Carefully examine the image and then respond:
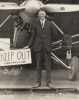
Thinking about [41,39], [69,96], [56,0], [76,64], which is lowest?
[69,96]

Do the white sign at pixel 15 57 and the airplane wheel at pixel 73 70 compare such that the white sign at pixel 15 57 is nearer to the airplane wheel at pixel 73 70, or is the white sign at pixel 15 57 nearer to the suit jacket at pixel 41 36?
the suit jacket at pixel 41 36

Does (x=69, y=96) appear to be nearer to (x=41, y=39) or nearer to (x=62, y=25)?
(x=41, y=39)

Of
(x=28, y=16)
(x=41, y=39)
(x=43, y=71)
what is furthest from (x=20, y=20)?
(x=43, y=71)

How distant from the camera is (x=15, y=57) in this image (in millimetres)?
7629

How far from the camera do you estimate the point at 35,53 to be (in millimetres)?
7770

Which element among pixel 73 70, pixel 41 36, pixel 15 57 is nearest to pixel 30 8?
pixel 41 36

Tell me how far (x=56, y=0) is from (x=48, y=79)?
3656mm

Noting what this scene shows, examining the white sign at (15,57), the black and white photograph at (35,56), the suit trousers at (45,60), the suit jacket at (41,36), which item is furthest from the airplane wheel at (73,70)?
the white sign at (15,57)

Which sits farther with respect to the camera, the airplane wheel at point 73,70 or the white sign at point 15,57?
the airplane wheel at point 73,70

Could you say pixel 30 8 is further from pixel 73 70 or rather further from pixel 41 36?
pixel 73 70

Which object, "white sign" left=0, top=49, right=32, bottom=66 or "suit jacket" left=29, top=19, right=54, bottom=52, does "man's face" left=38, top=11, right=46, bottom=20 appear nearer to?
"suit jacket" left=29, top=19, right=54, bottom=52

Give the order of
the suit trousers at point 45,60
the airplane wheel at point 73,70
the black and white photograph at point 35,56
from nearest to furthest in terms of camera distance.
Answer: the black and white photograph at point 35,56, the suit trousers at point 45,60, the airplane wheel at point 73,70

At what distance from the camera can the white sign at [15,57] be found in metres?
7.61

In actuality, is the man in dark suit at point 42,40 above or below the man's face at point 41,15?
below
